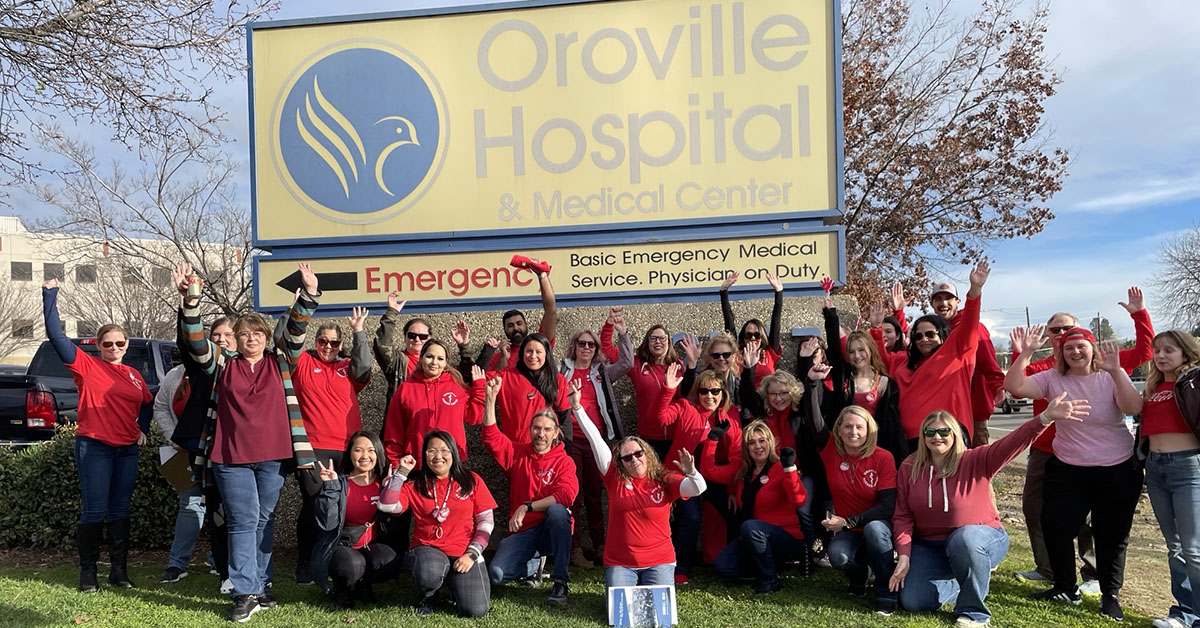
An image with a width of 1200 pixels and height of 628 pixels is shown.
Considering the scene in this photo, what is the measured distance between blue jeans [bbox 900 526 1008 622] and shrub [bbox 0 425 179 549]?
5529 millimetres

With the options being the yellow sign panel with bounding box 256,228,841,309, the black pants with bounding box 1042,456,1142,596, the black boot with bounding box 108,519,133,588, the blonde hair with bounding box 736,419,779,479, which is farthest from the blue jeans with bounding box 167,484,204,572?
the black pants with bounding box 1042,456,1142,596

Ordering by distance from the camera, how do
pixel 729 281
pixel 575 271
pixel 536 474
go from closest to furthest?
pixel 536 474, pixel 729 281, pixel 575 271

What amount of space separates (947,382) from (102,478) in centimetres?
543

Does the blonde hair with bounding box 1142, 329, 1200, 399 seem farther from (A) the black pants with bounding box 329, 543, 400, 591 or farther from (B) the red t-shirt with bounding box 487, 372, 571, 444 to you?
(A) the black pants with bounding box 329, 543, 400, 591

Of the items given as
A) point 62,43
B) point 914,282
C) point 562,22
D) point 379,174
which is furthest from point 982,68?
point 62,43

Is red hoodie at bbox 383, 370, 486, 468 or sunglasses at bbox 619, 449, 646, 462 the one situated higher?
red hoodie at bbox 383, 370, 486, 468

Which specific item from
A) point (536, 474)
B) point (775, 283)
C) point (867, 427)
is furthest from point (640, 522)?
point (775, 283)

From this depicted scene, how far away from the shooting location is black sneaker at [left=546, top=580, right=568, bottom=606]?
200 inches

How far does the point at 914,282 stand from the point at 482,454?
348 inches

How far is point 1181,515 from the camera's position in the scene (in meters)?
4.51

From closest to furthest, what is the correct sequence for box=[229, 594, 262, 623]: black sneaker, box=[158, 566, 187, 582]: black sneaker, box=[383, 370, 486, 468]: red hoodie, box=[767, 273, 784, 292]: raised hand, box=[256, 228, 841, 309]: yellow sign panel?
box=[229, 594, 262, 623]: black sneaker, box=[383, 370, 486, 468]: red hoodie, box=[158, 566, 187, 582]: black sneaker, box=[767, 273, 784, 292]: raised hand, box=[256, 228, 841, 309]: yellow sign panel

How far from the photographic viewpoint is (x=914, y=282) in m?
13.1

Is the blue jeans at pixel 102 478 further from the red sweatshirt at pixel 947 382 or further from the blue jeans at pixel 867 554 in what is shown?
the red sweatshirt at pixel 947 382

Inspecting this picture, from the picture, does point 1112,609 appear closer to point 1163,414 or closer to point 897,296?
point 1163,414
